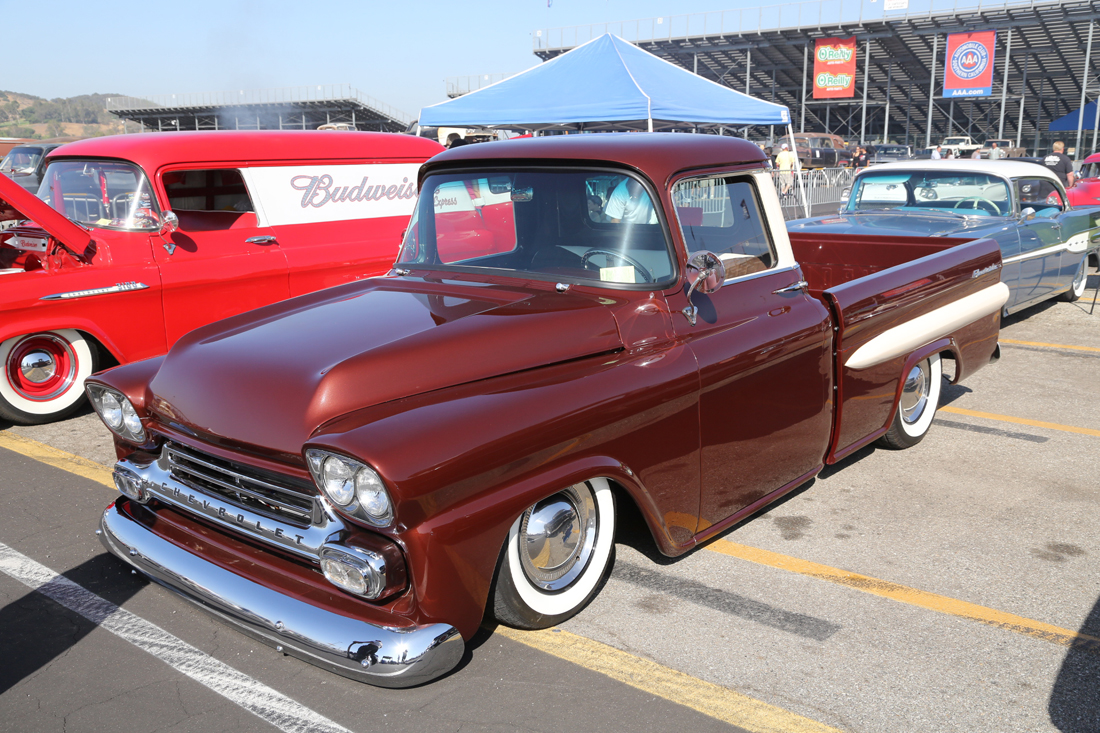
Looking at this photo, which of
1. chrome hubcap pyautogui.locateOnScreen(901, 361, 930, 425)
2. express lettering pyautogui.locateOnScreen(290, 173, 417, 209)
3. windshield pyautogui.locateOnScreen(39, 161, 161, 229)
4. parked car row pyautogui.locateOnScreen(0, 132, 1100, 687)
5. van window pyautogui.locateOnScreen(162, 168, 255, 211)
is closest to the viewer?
parked car row pyautogui.locateOnScreen(0, 132, 1100, 687)

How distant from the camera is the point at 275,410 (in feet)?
8.88

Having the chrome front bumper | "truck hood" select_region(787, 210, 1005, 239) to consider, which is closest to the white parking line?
the chrome front bumper

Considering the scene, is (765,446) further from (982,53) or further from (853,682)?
(982,53)

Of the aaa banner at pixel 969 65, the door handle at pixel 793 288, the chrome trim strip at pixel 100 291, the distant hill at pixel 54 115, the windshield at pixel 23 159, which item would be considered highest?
the distant hill at pixel 54 115

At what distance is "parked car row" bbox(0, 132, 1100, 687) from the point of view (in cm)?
250

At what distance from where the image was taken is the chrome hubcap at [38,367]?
5762 millimetres

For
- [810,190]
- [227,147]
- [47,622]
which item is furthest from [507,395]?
[810,190]

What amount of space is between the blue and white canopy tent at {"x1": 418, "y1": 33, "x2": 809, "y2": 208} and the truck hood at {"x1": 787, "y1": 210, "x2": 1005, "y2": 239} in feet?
17.0

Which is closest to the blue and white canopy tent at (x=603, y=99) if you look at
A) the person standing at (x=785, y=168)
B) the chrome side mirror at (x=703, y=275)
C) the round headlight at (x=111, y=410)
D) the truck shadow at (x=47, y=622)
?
the person standing at (x=785, y=168)

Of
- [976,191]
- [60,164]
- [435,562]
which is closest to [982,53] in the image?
[976,191]

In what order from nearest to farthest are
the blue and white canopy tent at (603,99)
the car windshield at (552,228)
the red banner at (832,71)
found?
the car windshield at (552,228) → the blue and white canopy tent at (603,99) → the red banner at (832,71)

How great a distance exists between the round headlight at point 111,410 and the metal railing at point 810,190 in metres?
13.8

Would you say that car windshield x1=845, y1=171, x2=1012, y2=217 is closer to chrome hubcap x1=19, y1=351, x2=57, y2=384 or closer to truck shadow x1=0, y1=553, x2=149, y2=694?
chrome hubcap x1=19, y1=351, x2=57, y2=384

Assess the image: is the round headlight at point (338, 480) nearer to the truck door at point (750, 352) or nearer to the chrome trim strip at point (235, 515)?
the chrome trim strip at point (235, 515)
